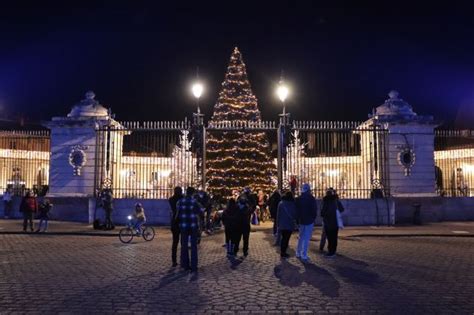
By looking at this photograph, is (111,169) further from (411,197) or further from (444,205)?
(444,205)

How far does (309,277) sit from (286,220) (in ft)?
10.2

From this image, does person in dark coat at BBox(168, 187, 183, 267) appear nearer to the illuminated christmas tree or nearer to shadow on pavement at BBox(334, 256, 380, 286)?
shadow on pavement at BBox(334, 256, 380, 286)

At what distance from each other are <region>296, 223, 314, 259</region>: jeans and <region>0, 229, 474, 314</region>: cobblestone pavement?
0.35 metres

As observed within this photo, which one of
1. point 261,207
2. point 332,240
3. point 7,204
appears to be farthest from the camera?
point 261,207

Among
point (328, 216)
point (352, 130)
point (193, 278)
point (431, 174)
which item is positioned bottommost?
point (193, 278)

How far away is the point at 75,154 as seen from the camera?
66.1 ft

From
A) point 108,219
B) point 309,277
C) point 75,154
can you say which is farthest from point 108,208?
point 309,277

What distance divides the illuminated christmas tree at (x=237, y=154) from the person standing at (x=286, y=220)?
19947mm

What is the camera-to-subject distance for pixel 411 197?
20.5 m

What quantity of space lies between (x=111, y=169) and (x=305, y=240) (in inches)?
447

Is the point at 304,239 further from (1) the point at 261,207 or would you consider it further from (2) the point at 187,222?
(1) the point at 261,207

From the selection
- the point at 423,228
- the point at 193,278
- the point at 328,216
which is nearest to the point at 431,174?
the point at 423,228

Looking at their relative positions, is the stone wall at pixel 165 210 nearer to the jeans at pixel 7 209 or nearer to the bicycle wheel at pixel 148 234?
the jeans at pixel 7 209

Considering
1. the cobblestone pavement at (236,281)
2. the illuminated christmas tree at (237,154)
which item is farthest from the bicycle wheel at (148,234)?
the illuminated christmas tree at (237,154)
